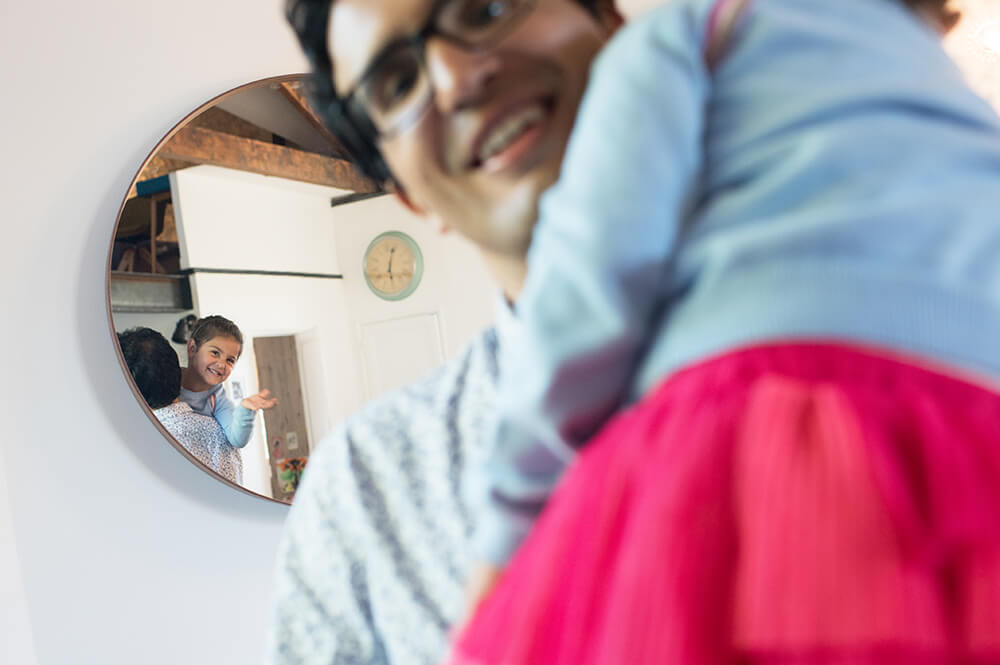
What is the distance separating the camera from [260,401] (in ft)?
3.35

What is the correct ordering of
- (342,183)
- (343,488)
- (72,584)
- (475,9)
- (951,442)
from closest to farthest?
(951,442) → (475,9) → (343,488) → (342,183) → (72,584)

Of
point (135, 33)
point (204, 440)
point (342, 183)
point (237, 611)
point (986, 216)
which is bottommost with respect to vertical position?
point (237, 611)

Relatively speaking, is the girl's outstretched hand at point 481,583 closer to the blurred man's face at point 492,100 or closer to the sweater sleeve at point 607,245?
the sweater sleeve at point 607,245

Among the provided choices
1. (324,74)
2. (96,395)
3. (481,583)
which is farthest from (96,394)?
(481,583)

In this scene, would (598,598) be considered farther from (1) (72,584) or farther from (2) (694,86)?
(1) (72,584)

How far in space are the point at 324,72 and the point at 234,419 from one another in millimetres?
638

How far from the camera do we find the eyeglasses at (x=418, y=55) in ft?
1.40

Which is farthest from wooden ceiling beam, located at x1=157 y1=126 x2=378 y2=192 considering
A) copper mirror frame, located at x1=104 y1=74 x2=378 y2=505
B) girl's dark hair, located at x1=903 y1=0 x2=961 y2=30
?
girl's dark hair, located at x1=903 y1=0 x2=961 y2=30

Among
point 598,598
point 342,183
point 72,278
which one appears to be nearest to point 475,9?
point 598,598

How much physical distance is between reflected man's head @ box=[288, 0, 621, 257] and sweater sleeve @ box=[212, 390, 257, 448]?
24.2 inches

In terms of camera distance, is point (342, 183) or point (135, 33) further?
point (135, 33)

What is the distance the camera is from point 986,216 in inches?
10.7

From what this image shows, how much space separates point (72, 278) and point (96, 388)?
14cm

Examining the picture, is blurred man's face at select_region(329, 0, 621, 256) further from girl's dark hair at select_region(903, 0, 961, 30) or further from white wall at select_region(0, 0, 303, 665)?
white wall at select_region(0, 0, 303, 665)
